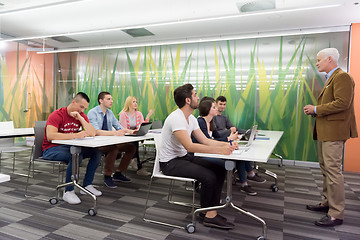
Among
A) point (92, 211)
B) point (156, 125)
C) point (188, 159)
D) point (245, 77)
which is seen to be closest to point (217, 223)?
point (188, 159)

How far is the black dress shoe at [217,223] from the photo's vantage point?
2404 mm

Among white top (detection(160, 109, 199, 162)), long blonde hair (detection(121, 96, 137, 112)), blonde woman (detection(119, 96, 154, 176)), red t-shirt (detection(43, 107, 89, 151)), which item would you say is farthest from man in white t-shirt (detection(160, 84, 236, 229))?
long blonde hair (detection(121, 96, 137, 112))

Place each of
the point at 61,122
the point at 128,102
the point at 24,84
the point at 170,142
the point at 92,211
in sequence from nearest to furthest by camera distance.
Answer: the point at 170,142
the point at 92,211
the point at 61,122
the point at 128,102
the point at 24,84

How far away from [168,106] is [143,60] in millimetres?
1411

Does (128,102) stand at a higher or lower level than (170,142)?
higher

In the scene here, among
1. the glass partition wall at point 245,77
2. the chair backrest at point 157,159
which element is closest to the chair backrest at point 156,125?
the glass partition wall at point 245,77

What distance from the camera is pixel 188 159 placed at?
2.61m

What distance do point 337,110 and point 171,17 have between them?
12.4ft

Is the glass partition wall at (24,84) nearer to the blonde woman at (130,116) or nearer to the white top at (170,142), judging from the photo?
the blonde woman at (130,116)

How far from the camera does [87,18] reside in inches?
216

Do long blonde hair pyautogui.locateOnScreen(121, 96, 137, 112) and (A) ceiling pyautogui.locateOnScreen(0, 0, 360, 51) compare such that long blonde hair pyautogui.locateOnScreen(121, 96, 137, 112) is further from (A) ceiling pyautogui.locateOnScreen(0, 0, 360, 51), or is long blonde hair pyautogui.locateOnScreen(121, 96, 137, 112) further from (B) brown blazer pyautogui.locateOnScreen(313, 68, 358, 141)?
(B) brown blazer pyautogui.locateOnScreen(313, 68, 358, 141)

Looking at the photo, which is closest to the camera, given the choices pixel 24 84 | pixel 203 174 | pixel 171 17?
pixel 203 174

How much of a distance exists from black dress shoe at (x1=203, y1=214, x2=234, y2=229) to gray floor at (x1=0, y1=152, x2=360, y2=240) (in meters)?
0.04

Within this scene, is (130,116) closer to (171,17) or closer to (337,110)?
(171,17)
